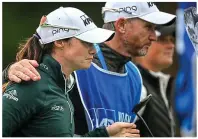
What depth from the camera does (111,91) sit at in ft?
13.4

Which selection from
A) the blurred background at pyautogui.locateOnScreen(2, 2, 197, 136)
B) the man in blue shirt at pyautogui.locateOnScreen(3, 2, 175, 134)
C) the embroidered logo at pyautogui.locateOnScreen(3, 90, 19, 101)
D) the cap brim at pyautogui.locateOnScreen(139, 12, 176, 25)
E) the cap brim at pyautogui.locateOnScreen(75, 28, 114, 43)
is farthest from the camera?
the blurred background at pyautogui.locateOnScreen(2, 2, 197, 136)

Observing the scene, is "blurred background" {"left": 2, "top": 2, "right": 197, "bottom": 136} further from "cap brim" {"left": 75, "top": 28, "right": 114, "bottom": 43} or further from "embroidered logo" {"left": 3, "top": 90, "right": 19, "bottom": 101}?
"embroidered logo" {"left": 3, "top": 90, "right": 19, "bottom": 101}

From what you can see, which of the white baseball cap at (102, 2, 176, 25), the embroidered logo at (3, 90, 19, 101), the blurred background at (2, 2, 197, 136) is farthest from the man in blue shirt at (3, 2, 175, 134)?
the embroidered logo at (3, 90, 19, 101)

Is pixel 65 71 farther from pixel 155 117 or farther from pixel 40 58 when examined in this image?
pixel 155 117

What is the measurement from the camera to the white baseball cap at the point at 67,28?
3484mm

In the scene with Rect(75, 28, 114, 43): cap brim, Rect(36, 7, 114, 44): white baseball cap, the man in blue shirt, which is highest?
Rect(36, 7, 114, 44): white baseball cap

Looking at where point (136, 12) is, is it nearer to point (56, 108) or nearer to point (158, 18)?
point (158, 18)

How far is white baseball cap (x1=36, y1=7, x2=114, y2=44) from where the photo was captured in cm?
348

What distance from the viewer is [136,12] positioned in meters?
4.16

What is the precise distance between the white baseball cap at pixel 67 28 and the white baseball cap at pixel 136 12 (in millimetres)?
632

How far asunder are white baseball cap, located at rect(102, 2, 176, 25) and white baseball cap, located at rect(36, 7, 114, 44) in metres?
0.63

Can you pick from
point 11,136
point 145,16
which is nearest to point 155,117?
point 145,16

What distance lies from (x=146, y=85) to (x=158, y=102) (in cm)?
19

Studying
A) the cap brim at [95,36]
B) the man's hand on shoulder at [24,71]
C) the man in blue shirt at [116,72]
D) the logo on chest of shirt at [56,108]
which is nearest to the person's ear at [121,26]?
the man in blue shirt at [116,72]
